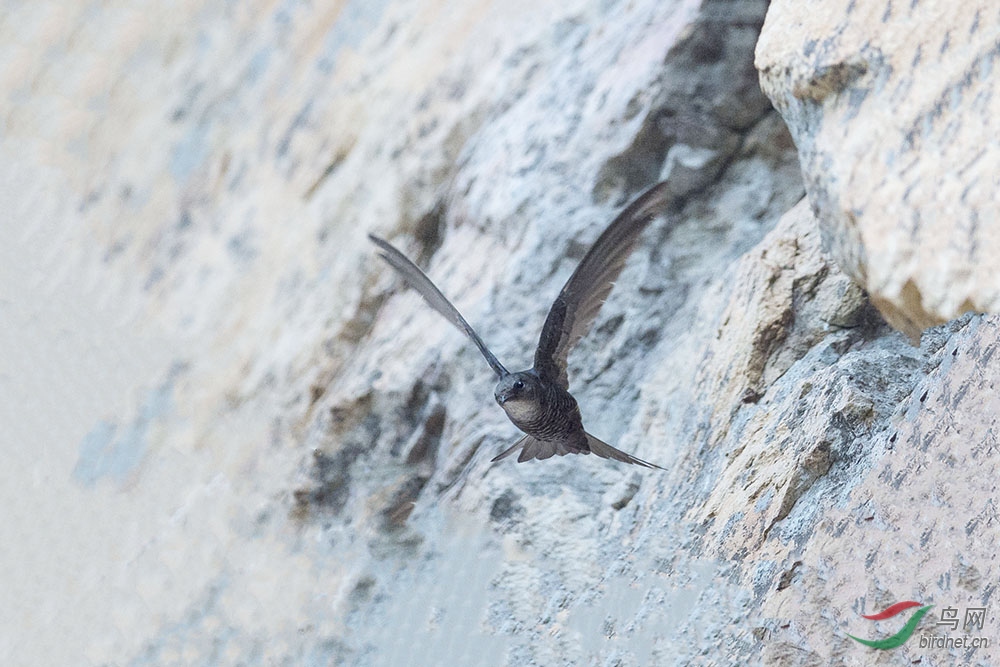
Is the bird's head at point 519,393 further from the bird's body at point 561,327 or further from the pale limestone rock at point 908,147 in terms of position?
the pale limestone rock at point 908,147

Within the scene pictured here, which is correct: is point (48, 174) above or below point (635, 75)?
above

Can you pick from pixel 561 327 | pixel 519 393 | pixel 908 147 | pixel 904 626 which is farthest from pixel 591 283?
pixel 904 626

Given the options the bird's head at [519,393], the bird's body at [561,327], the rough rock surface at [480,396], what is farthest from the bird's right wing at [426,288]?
the rough rock surface at [480,396]

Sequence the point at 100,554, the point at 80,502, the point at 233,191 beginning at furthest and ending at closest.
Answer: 1. the point at 233,191
2. the point at 80,502
3. the point at 100,554

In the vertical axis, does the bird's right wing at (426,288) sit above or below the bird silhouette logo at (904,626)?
above

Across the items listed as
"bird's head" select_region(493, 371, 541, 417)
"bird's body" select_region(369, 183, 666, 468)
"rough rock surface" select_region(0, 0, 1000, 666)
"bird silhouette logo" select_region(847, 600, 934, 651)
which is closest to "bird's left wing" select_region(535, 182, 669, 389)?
"bird's body" select_region(369, 183, 666, 468)

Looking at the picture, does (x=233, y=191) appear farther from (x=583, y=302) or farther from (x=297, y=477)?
(x=583, y=302)

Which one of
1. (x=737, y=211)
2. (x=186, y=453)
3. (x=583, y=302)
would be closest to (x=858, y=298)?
(x=583, y=302)

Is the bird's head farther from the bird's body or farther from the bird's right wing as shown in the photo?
the bird's right wing
